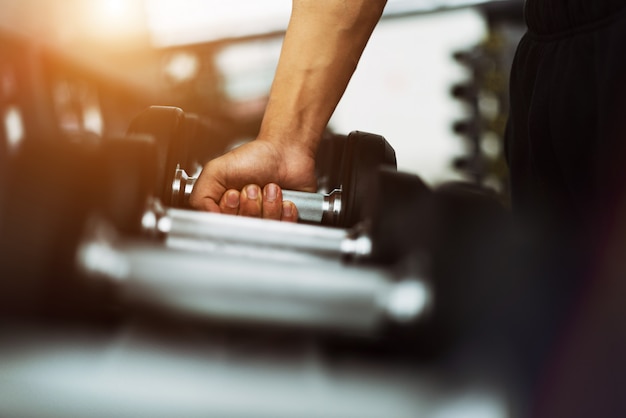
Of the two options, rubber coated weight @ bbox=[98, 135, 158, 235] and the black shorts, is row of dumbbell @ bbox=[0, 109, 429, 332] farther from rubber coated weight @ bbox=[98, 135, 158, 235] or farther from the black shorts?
the black shorts

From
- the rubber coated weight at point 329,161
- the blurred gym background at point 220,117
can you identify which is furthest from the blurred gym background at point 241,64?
the rubber coated weight at point 329,161

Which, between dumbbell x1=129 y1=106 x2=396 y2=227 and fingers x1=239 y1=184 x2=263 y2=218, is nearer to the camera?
dumbbell x1=129 y1=106 x2=396 y2=227

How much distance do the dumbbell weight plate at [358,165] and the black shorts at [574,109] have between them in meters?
0.15

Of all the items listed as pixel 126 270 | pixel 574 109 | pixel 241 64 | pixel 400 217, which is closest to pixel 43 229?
pixel 126 270

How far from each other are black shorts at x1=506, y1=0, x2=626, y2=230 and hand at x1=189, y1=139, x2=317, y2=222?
0.27m

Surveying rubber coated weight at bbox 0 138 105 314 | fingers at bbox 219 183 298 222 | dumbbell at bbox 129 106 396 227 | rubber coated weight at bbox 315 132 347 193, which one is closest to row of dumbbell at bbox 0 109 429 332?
rubber coated weight at bbox 0 138 105 314

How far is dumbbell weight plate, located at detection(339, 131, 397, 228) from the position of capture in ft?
2.10

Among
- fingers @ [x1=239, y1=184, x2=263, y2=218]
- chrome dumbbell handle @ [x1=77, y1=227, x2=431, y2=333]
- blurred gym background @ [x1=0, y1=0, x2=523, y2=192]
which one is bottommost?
chrome dumbbell handle @ [x1=77, y1=227, x2=431, y2=333]

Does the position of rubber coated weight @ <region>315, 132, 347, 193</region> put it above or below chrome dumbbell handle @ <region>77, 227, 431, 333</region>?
above

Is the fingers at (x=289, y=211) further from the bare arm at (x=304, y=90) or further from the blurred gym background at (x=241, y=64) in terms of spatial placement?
the blurred gym background at (x=241, y=64)

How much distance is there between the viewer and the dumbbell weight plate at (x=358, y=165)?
2.10 feet

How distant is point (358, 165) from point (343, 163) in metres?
0.04

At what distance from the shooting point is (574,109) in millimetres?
684

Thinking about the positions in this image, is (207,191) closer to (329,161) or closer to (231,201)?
(231,201)
